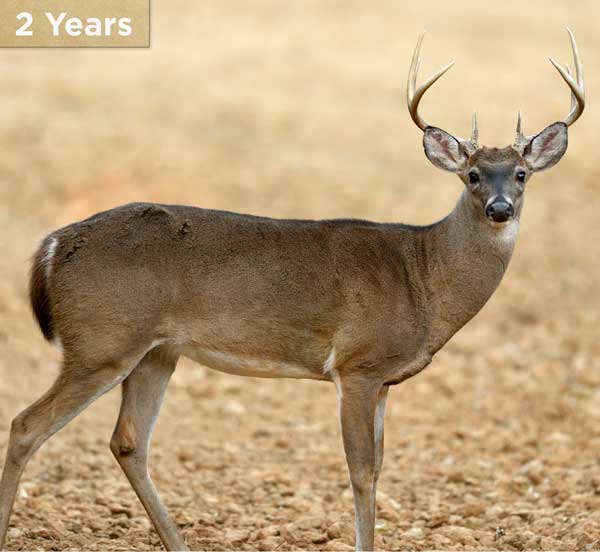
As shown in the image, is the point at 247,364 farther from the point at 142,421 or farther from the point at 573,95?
the point at 573,95

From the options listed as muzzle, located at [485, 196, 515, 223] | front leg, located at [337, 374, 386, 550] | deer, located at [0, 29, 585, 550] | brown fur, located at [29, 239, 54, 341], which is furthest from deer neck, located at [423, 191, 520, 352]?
brown fur, located at [29, 239, 54, 341]

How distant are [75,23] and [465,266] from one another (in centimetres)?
351

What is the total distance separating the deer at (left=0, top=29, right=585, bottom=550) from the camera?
625 centimetres

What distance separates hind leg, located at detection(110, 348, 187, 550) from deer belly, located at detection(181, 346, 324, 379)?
25 cm

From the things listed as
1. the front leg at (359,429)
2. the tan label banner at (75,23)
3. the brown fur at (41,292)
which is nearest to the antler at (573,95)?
the front leg at (359,429)

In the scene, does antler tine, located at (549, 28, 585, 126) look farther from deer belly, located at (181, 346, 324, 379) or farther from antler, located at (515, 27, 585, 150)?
deer belly, located at (181, 346, 324, 379)

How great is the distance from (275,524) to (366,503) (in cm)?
123

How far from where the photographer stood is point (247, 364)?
645cm

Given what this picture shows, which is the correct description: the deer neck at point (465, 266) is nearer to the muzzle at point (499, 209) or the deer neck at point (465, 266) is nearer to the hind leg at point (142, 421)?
the muzzle at point (499, 209)

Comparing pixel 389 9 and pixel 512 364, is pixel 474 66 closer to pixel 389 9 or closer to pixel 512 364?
pixel 389 9

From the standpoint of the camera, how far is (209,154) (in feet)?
58.9

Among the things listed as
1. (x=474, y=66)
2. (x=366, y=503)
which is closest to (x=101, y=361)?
(x=366, y=503)

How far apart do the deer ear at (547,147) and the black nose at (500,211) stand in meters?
0.53

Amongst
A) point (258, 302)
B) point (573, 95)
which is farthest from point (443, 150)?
point (258, 302)
